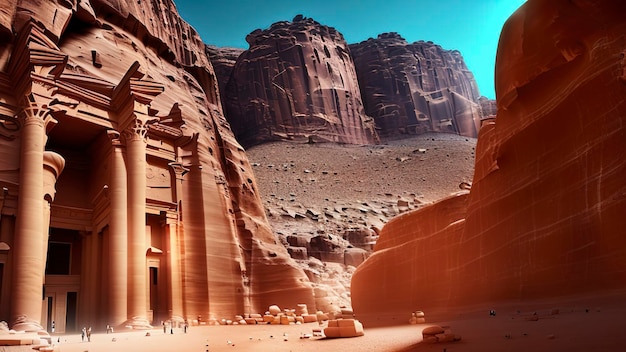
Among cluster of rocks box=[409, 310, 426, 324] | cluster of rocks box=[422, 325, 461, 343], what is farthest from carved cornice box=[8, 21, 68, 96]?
cluster of rocks box=[422, 325, 461, 343]

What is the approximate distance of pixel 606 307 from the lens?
9242 mm

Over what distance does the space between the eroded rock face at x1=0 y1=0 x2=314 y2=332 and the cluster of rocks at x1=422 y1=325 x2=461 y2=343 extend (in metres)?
14.6

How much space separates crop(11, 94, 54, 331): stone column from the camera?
61.7 feet

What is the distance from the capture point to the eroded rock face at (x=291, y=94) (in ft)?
295

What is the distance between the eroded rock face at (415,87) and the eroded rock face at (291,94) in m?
7.90

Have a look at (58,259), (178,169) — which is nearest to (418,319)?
(178,169)

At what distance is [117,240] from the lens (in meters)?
23.1

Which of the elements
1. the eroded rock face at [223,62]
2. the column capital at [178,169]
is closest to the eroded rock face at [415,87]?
the eroded rock face at [223,62]

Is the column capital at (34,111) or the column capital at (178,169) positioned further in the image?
the column capital at (178,169)

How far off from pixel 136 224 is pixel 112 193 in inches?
68.8

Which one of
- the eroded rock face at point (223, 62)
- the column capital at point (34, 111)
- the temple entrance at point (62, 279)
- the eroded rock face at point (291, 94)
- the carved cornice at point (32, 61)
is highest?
the eroded rock face at point (223, 62)

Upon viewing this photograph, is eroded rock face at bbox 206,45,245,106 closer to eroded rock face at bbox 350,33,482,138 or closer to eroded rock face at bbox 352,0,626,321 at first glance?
eroded rock face at bbox 350,33,482,138

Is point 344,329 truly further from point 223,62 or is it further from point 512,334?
point 223,62

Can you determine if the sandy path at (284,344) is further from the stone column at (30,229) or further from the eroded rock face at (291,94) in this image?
the eroded rock face at (291,94)
